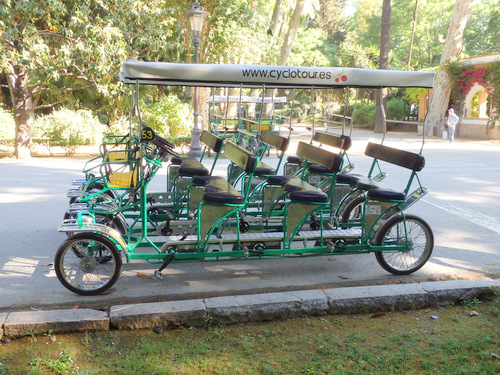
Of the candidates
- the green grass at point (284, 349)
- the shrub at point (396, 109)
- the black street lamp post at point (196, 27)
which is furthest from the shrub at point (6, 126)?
the shrub at point (396, 109)

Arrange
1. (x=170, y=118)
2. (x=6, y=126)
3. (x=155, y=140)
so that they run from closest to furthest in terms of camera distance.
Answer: (x=155, y=140)
(x=6, y=126)
(x=170, y=118)

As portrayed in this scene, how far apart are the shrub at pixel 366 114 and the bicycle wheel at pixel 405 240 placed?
30.9m

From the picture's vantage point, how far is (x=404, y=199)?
16.8 feet

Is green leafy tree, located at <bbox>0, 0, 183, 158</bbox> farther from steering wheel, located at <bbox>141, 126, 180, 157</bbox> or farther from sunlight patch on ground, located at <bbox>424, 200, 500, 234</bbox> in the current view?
sunlight patch on ground, located at <bbox>424, 200, 500, 234</bbox>

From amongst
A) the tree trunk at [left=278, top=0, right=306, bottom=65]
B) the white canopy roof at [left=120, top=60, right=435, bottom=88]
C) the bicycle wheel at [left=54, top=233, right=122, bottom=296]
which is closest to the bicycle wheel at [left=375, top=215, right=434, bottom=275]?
the white canopy roof at [left=120, top=60, right=435, bottom=88]

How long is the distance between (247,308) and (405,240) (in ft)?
6.63

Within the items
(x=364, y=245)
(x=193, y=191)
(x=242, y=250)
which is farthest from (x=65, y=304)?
(x=364, y=245)

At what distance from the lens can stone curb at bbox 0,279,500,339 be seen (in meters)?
3.72

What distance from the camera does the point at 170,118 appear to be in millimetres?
19953

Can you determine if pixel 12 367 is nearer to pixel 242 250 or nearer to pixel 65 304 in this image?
pixel 65 304

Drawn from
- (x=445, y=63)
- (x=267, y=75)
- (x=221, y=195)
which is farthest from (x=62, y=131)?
(x=445, y=63)

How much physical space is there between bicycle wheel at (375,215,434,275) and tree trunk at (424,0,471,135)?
22328 millimetres

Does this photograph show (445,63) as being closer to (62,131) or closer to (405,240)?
(62,131)

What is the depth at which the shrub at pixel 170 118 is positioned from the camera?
1981cm
